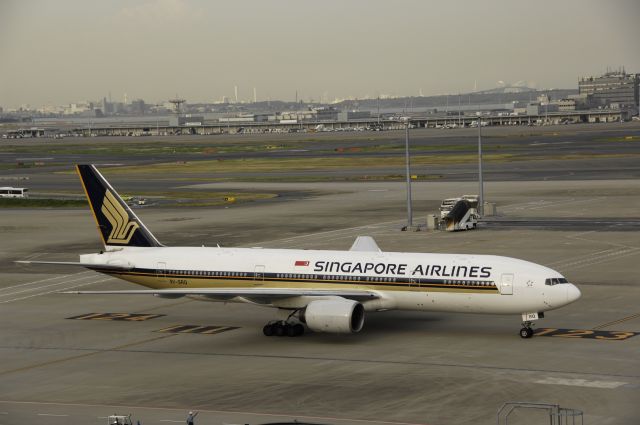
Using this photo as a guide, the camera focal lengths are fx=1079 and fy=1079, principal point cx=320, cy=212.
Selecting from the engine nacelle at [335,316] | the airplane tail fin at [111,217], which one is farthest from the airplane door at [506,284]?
the airplane tail fin at [111,217]

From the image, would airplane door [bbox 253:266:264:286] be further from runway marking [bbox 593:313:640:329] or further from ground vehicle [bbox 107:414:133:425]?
ground vehicle [bbox 107:414:133:425]

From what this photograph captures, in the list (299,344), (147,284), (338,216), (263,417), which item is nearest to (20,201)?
(338,216)

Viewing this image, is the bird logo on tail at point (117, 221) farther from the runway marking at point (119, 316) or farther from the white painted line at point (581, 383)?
the white painted line at point (581, 383)

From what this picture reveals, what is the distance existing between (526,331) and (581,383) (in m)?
9.44

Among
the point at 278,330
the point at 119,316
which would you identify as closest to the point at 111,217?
the point at 119,316

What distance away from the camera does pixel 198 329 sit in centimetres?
5791

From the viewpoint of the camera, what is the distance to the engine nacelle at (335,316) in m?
51.3

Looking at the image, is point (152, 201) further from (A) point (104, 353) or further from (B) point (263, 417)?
(B) point (263, 417)

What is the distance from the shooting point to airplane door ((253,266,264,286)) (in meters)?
56.5

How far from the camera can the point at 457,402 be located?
133ft

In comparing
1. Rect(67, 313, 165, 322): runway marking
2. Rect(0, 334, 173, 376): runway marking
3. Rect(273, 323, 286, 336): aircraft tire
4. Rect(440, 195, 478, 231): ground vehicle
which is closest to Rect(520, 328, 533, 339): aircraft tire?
Rect(273, 323, 286, 336): aircraft tire

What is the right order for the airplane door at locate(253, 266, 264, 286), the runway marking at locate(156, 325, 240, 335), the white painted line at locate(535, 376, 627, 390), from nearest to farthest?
the white painted line at locate(535, 376, 627, 390) → the airplane door at locate(253, 266, 264, 286) → the runway marking at locate(156, 325, 240, 335)

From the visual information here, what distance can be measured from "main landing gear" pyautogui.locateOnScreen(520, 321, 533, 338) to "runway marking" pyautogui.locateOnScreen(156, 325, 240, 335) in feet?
50.5

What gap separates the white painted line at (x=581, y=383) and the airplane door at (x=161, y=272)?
23073mm
